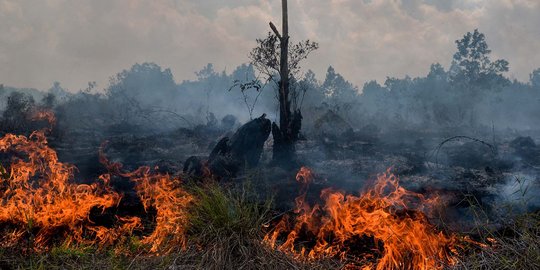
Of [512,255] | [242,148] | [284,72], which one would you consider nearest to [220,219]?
[512,255]

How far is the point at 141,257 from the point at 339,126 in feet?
84.4

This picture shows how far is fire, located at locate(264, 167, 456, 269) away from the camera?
15.8ft

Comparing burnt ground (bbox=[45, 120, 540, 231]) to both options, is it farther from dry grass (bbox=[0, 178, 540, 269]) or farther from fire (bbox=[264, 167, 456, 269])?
dry grass (bbox=[0, 178, 540, 269])

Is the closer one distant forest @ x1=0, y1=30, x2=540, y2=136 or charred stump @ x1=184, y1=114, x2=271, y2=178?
charred stump @ x1=184, y1=114, x2=271, y2=178

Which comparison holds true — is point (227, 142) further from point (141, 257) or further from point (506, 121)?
point (506, 121)

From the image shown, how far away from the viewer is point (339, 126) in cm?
2942

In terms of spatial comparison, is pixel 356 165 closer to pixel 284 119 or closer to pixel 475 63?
pixel 284 119

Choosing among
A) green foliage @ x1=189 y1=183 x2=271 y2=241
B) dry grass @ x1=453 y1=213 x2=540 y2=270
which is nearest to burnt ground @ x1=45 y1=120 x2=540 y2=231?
dry grass @ x1=453 y1=213 x2=540 y2=270

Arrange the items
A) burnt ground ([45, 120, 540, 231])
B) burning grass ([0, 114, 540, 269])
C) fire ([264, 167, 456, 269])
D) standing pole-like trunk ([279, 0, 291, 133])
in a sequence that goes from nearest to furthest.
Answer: burning grass ([0, 114, 540, 269]) < fire ([264, 167, 456, 269]) < burnt ground ([45, 120, 540, 231]) < standing pole-like trunk ([279, 0, 291, 133])

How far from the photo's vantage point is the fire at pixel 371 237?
4.81m

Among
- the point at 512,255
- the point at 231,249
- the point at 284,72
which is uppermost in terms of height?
the point at 284,72

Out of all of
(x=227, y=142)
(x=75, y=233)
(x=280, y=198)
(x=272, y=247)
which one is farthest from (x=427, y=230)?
(x=227, y=142)

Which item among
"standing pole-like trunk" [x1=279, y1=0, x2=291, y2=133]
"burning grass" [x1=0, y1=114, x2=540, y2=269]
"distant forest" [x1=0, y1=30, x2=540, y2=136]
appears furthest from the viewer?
"distant forest" [x1=0, y1=30, x2=540, y2=136]

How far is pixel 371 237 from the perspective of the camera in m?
5.71
